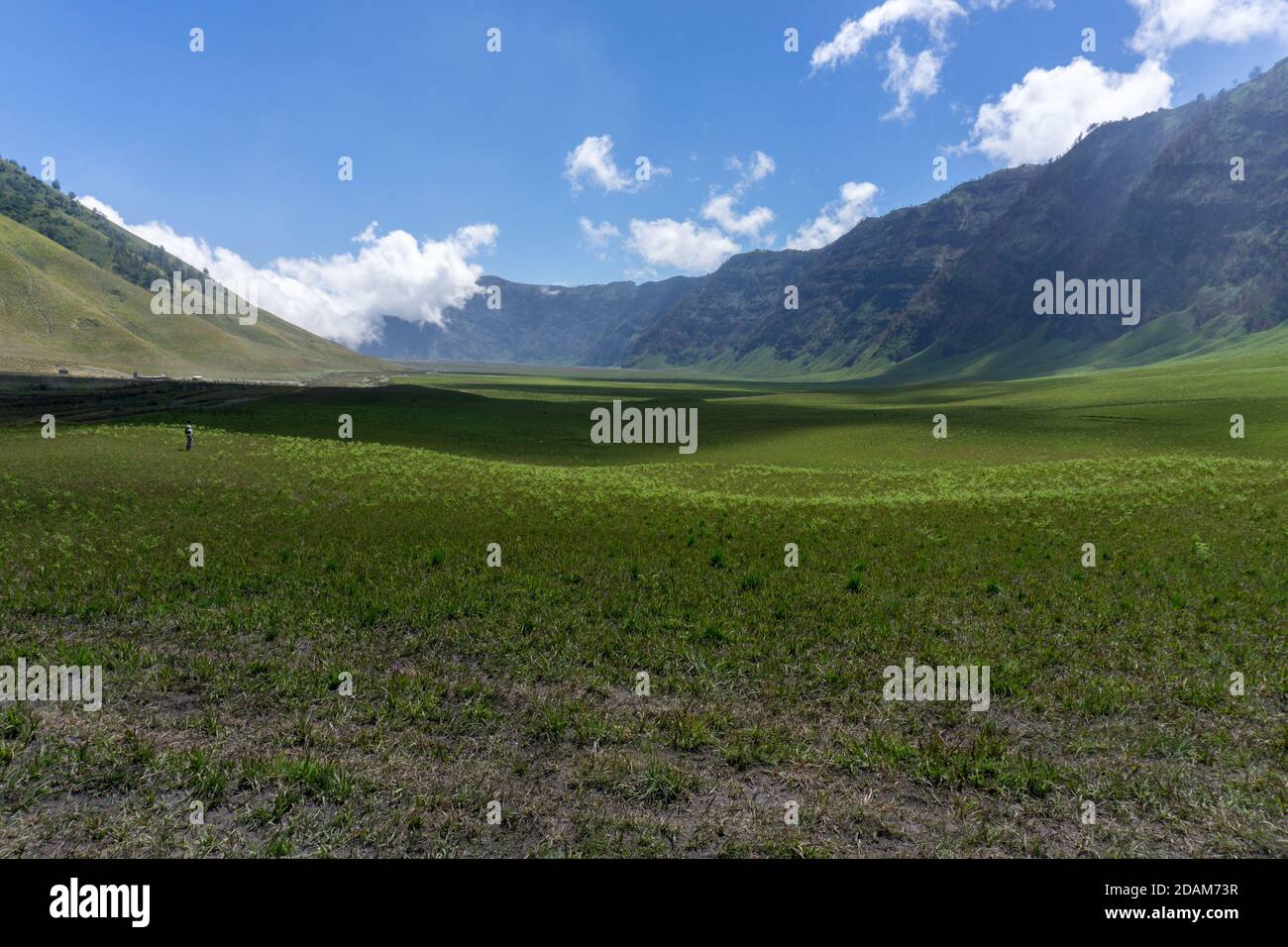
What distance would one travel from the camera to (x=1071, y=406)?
350ft

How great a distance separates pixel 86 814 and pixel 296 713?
2.96 meters

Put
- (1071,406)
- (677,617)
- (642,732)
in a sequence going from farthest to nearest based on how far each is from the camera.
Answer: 1. (1071,406)
2. (677,617)
3. (642,732)

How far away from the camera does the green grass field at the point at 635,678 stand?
317 inches

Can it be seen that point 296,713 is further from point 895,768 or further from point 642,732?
point 895,768

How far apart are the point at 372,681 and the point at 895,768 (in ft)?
31.7

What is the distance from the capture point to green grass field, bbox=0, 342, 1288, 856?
8.05m

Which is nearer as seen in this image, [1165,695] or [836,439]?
[1165,695]

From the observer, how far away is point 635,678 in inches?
488
